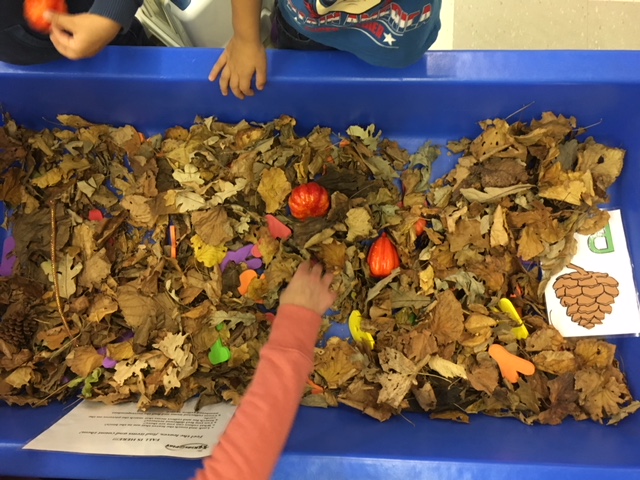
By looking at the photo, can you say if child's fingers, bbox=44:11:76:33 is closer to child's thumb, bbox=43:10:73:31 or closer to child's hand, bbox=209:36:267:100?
child's thumb, bbox=43:10:73:31

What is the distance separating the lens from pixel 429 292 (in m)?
1.02

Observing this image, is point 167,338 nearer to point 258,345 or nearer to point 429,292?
point 258,345

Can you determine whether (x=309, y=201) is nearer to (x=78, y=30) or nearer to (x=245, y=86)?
(x=245, y=86)

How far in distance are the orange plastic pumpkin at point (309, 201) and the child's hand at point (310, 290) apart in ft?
0.32

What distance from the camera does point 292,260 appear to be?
104cm

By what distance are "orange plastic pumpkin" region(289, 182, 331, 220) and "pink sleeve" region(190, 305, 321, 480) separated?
325mm

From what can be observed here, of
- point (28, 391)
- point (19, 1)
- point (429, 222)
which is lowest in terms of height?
point (28, 391)

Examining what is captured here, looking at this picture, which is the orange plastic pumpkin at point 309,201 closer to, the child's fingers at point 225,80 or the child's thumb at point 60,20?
the child's fingers at point 225,80

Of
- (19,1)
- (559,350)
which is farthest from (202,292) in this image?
(559,350)

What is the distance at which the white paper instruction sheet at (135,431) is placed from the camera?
2.71 feet

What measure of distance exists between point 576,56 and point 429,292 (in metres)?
0.49

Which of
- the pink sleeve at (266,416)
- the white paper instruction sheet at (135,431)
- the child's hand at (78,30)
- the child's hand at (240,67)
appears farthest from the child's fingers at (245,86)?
the white paper instruction sheet at (135,431)

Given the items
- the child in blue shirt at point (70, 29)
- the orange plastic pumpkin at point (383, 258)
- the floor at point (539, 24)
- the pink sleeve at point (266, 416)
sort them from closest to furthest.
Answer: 1. the pink sleeve at point (266, 416)
2. the child in blue shirt at point (70, 29)
3. the orange plastic pumpkin at point (383, 258)
4. the floor at point (539, 24)

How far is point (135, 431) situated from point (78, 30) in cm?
66
